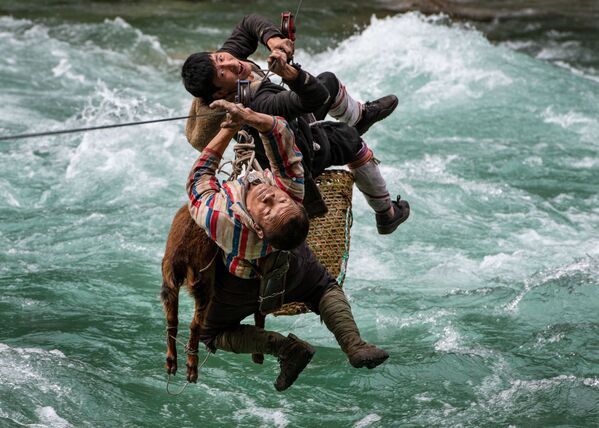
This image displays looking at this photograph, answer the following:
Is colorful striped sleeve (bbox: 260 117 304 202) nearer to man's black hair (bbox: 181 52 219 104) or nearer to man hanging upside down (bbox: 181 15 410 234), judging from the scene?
man hanging upside down (bbox: 181 15 410 234)

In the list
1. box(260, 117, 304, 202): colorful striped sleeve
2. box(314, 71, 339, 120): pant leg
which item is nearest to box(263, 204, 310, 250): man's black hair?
box(260, 117, 304, 202): colorful striped sleeve

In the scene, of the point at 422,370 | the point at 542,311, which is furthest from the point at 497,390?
the point at 542,311

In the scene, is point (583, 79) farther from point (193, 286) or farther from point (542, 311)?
point (193, 286)

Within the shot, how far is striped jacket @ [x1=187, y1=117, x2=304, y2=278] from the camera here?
372 centimetres

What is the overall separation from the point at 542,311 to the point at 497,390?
102 cm

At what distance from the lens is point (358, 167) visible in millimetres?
4582

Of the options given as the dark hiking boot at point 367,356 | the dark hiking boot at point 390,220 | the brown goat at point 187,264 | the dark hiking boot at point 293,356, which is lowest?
the dark hiking boot at point 293,356

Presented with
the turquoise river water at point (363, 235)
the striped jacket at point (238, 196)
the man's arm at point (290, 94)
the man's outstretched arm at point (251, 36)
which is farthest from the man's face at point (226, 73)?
the turquoise river water at point (363, 235)

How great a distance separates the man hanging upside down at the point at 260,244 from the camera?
145 inches

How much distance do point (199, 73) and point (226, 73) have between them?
0.12 m

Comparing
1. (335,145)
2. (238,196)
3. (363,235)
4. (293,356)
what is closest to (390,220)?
(335,145)

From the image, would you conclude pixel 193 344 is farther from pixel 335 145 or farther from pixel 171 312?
pixel 335 145

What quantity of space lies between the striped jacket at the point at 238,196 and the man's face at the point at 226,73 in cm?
35

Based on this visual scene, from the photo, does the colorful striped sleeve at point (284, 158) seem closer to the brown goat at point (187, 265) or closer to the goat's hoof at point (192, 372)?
the brown goat at point (187, 265)
